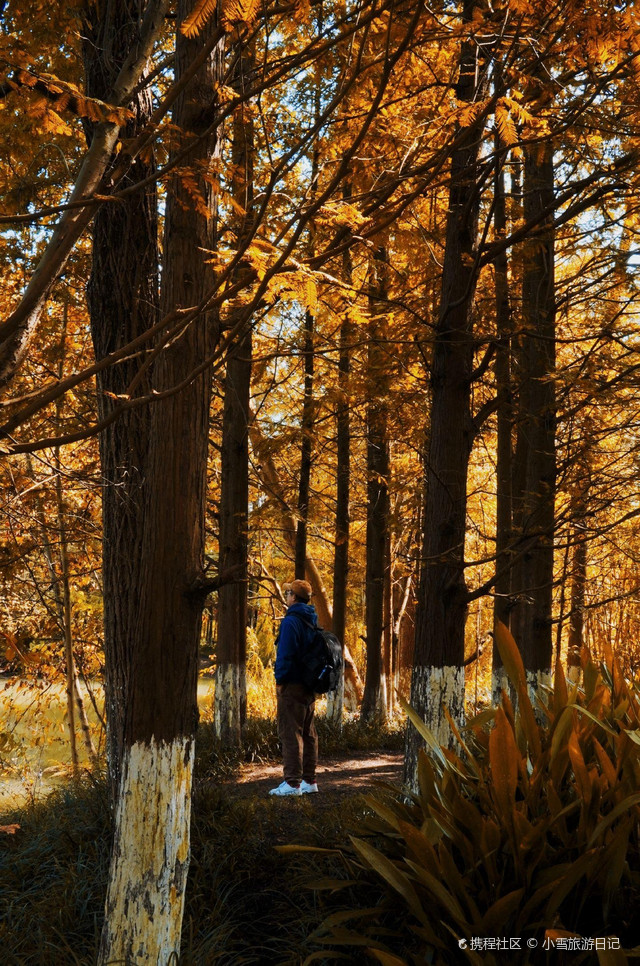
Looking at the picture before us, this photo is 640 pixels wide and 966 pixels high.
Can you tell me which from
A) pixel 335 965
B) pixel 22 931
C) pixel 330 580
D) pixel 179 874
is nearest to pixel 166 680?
pixel 179 874

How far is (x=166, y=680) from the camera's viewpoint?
10.8ft

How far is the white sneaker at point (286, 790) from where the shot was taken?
21.8ft

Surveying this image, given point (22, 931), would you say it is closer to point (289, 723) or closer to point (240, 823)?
point (240, 823)

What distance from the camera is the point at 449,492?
5395 millimetres

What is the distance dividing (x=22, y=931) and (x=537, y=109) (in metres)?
5.83

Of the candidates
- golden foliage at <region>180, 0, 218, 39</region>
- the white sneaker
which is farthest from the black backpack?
golden foliage at <region>180, 0, 218, 39</region>

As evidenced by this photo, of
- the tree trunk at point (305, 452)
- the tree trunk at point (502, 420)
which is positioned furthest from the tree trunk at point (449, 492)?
the tree trunk at point (305, 452)

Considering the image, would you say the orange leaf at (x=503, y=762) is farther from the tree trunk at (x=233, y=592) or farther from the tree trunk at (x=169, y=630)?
the tree trunk at (x=233, y=592)

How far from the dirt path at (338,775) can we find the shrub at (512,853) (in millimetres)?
3099

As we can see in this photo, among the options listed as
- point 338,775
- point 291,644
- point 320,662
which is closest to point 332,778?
point 338,775

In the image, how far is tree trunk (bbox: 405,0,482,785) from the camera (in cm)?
533

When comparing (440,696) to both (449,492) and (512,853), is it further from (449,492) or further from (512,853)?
(512,853)

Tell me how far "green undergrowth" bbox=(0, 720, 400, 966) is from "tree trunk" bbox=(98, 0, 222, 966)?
0.78m

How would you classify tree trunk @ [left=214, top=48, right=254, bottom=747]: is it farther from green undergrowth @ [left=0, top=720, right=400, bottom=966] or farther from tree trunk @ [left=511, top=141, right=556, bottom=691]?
tree trunk @ [left=511, top=141, right=556, bottom=691]
